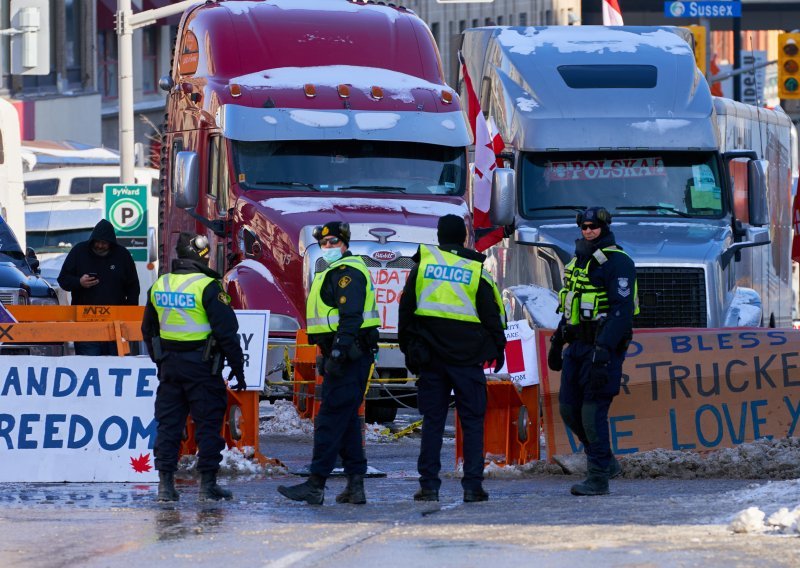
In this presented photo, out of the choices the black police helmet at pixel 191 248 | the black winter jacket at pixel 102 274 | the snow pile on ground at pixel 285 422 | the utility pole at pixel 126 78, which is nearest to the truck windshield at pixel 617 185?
the snow pile on ground at pixel 285 422

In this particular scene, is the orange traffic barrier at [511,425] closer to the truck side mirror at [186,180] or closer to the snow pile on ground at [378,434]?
the snow pile on ground at [378,434]

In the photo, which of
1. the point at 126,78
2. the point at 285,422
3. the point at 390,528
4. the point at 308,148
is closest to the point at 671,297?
the point at 308,148

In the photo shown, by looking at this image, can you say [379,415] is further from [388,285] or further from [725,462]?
[725,462]

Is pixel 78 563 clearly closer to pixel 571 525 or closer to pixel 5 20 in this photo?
pixel 571 525

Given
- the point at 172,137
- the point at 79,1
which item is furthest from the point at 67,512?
the point at 79,1

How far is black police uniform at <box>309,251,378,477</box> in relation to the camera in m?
11.9

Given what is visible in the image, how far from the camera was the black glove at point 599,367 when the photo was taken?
1216 centimetres

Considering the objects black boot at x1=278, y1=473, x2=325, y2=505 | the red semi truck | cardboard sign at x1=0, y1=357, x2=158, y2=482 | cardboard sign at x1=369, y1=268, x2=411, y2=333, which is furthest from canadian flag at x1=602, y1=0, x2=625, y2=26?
black boot at x1=278, y1=473, x2=325, y2=505

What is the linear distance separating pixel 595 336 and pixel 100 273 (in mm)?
6567

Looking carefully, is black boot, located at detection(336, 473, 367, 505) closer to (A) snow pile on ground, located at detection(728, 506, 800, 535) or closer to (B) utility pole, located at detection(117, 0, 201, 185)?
(A) snow pile on ground, located at detection(728, 506, 800, 535)

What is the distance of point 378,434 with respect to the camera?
56.5ft

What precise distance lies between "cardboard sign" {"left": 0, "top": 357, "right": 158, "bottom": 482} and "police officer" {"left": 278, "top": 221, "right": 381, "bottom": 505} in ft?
5.78

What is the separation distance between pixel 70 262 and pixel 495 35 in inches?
192

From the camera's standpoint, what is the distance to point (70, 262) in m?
17.8
